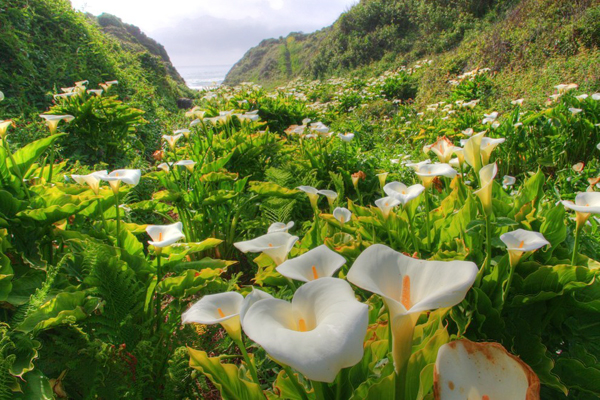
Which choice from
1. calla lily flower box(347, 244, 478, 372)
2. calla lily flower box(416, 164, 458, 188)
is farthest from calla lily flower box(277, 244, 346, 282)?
calla lily flower box(416, 164, 458, 188)

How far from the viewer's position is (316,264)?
35.6 inches

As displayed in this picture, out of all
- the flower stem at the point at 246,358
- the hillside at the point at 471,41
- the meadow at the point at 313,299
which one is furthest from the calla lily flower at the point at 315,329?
the hillside at the point at 471,41

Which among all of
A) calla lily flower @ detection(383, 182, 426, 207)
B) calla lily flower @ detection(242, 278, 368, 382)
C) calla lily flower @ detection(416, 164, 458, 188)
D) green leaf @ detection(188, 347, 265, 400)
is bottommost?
green leaf @ detection(188, 347, 265, 400)

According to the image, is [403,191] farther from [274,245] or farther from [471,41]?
[471,41]

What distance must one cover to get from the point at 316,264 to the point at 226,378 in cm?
43

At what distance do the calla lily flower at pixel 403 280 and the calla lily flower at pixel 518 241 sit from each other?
0.47 metres

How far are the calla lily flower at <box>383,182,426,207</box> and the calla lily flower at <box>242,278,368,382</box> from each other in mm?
745

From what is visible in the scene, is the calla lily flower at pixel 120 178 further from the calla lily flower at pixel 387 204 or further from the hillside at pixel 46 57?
the hillside at pixel 46 57

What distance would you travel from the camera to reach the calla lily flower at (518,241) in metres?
1.00

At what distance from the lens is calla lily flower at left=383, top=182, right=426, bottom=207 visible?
1304 mm

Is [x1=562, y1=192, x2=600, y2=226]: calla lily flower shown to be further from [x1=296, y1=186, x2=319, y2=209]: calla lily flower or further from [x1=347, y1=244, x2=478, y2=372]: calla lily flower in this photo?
[x1=296, y1=186, x2=319, y2=209]: calla lily flower

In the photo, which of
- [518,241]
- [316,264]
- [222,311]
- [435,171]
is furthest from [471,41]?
[222,311]

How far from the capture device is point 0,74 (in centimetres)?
557

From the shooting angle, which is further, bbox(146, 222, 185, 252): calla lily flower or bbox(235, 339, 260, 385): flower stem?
bbox(146, 222, 185, 252): calla lily flower
